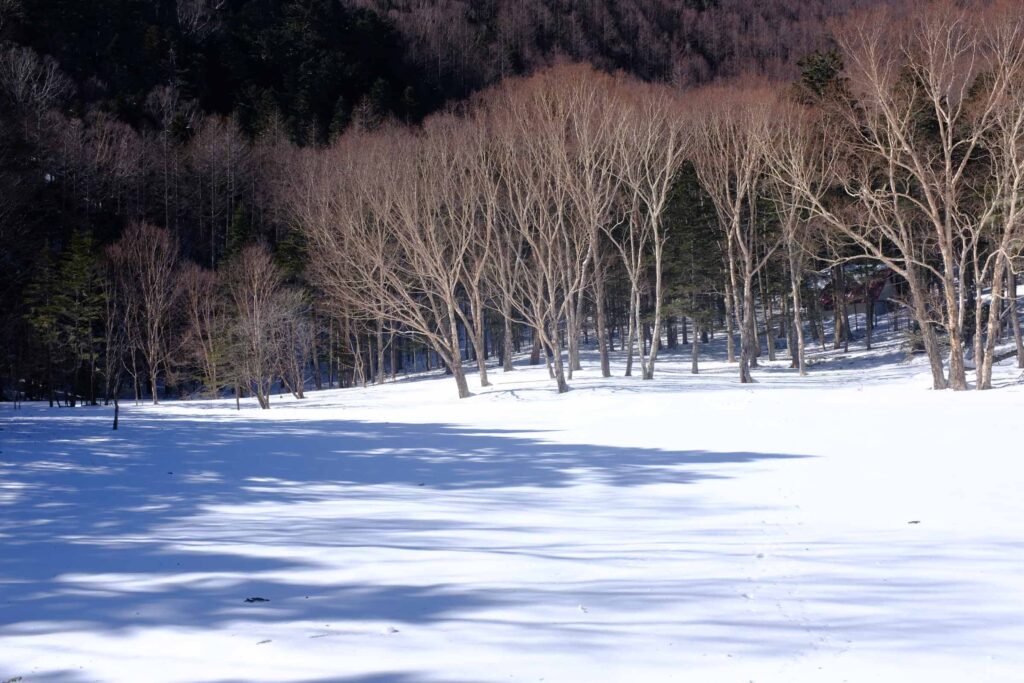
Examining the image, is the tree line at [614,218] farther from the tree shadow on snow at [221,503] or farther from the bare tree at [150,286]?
the tree shadow on snow at [221,503]

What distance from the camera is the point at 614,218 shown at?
3856 cm

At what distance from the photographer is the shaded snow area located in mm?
4086

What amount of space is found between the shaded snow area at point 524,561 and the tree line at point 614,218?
14.0 metres

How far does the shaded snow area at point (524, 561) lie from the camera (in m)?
4.09

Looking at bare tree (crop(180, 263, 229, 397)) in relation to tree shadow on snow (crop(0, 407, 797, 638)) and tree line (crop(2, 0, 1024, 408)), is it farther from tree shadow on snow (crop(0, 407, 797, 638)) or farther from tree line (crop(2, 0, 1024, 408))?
tree shadow on snow (crop(0, 407, 797, 638))

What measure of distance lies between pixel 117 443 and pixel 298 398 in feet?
76.3

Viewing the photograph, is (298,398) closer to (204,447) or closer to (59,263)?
(59,263)

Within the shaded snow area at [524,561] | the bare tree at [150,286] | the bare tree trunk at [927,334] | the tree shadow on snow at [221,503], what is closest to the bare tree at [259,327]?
the bare tree at [150,286]

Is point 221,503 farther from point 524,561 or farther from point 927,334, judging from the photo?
point 927,334

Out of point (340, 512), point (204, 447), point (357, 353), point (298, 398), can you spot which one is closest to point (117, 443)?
point (204, 447)

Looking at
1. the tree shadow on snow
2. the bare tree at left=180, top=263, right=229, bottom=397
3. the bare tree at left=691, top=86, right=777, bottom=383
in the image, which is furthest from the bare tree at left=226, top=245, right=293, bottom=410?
the bare tree at left=691, top=86, right=777, bottom=383

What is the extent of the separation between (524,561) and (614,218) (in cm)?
3372

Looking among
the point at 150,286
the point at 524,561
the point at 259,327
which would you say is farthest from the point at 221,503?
the point at 150,286

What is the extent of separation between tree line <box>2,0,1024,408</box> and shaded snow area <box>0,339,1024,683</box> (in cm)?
1400
